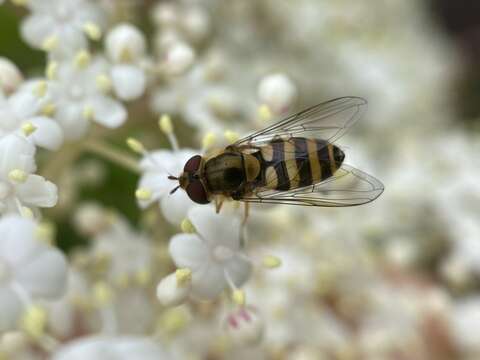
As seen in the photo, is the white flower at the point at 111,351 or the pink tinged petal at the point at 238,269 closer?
the white flower at the point at 111,351

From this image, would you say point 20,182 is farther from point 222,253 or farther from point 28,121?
point 222,253

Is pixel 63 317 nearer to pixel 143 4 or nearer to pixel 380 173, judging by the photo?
pixel 143 4

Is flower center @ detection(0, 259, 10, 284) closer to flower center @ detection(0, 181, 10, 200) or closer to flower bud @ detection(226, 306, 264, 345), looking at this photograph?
flower center @ detection(0, 181, 10, 200)

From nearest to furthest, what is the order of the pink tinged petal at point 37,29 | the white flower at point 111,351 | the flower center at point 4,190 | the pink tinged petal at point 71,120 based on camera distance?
the white flower at point 111,351, the flower center at point 4,190, the pink tinged petal at point 71,120, the pink tinged petal at point 37,29

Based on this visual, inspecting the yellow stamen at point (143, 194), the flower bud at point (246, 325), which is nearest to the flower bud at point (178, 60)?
the yellow stamen at point (143, 194)

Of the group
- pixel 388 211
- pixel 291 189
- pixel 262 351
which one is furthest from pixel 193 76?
pixel 388 211

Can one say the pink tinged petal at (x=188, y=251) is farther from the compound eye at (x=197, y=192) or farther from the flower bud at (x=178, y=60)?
the flower bud at (x=178, y=60)
